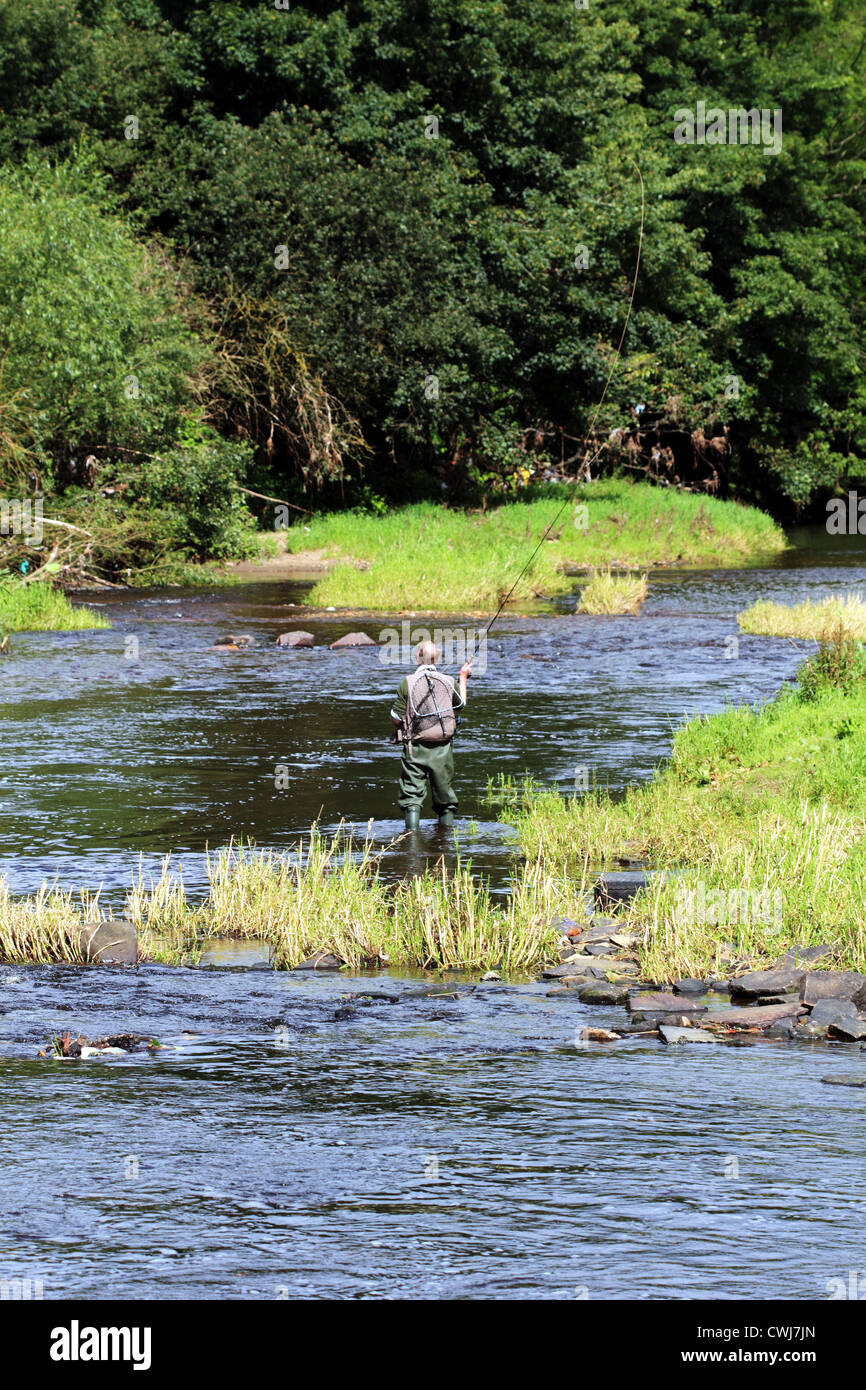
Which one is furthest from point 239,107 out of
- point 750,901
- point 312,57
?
point 750,901

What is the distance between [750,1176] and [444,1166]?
49.2 inches

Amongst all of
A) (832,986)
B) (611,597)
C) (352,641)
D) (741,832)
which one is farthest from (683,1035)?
(611,597)

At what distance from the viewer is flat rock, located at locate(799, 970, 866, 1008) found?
848cm

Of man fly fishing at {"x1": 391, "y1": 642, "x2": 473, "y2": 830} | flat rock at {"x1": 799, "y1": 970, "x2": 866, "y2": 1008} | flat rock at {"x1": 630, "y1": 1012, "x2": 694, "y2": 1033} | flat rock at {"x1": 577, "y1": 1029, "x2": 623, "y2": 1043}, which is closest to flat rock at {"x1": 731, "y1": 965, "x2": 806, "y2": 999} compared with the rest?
flat rock at {"x1": 799, "y1": 970, "x2": 866, "y2": 1008}

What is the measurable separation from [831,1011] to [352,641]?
17.1 meters

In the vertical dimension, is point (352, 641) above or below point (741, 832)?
above

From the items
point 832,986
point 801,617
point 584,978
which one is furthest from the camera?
point 801,617

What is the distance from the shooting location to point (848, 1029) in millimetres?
8039

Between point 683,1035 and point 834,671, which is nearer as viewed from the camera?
point 683,1035

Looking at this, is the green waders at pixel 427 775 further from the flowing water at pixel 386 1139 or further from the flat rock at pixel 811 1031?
the flat rock at pixel 811 1031

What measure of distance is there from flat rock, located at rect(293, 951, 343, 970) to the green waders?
3869mm

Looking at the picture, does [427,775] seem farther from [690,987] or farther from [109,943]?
[690,987]

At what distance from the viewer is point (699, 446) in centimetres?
4953

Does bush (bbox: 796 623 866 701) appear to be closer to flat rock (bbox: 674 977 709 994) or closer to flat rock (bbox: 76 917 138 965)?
flat rock (bbox: 674 977 709 994)
